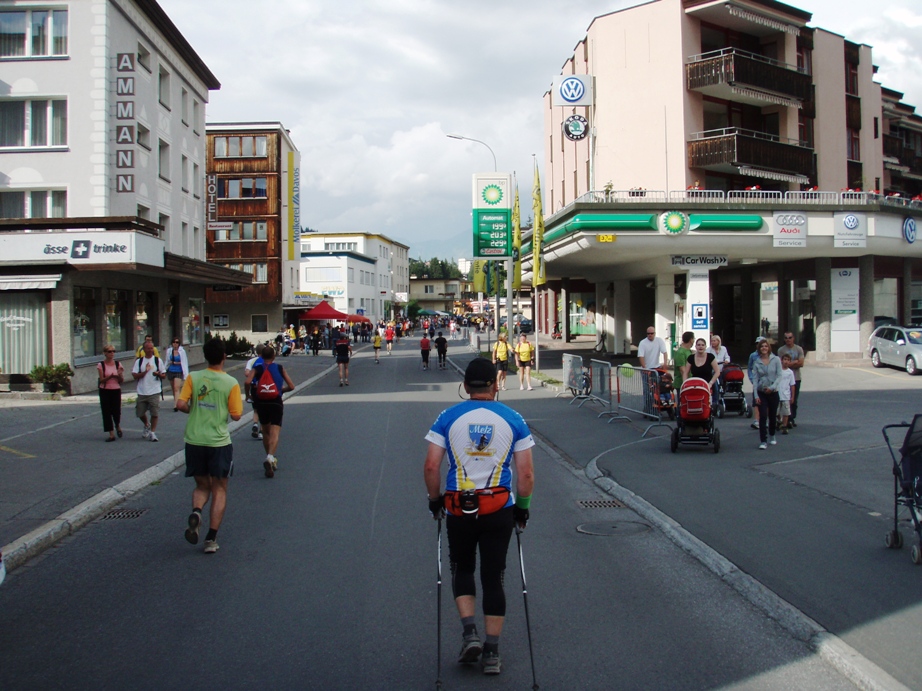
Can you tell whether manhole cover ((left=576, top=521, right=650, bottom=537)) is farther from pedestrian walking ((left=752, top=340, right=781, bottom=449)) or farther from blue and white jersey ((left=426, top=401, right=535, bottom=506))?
pedestrian walking ((left=752, top=340, right=781, bottom=449))

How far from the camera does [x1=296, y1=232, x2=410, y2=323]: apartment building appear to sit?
80.6 meters

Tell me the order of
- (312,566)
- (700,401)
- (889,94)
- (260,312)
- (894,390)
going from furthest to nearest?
1. (260,312)
2. (889,94)
3. (894,390)
4. (700,401)
5. (312,566)

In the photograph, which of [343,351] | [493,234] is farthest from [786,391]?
[493,234]

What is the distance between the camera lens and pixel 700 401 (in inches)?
Result: 448

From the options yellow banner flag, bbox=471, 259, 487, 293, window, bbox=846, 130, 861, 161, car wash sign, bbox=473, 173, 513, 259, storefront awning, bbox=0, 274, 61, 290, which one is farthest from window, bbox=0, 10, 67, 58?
window, bbox=846, 130, 861, 161

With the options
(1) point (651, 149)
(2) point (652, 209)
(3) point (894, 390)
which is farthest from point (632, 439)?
(1) point (651, 149)

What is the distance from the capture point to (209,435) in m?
7.07

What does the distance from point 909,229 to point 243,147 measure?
135 ft

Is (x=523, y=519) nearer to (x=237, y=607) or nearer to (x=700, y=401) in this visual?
(x=237, y=607)

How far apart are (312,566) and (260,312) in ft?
167

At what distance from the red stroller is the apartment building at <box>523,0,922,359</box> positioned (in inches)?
572

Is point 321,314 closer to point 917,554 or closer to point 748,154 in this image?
point 748,154

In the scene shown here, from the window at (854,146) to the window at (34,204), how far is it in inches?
1268

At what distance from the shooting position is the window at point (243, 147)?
180 feet
